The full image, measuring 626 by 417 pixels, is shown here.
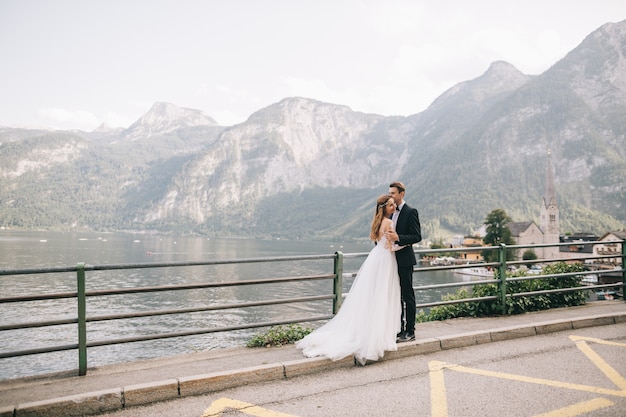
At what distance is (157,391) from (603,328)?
26.6 ft

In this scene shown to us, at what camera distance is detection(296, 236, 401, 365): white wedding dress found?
22.3ft

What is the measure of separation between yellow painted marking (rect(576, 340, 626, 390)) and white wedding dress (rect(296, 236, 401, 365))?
2845mm

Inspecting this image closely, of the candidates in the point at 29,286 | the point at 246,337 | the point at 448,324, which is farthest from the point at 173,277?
the point at 448,324

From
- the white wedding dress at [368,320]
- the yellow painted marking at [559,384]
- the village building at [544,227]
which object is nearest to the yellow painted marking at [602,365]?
the yellow painted marking at [559,384]

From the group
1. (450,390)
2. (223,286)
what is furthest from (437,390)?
(223,286)

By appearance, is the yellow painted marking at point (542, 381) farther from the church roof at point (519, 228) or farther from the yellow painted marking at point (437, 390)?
the church roof at point (519, 228)

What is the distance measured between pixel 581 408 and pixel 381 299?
2882mm

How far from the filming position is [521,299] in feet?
33.0

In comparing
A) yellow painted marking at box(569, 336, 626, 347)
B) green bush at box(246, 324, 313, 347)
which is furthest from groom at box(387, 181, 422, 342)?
yellow painted marking at box(569, 336, 626, 347)

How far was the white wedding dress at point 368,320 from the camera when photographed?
6805 millimetres

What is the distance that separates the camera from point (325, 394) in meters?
5.70

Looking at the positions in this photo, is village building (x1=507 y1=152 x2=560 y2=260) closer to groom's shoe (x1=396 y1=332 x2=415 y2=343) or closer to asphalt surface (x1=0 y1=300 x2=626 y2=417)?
asphalt surface (x1=0 y1=300 x2=626 y2=417)

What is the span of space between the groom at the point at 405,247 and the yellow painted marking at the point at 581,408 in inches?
106

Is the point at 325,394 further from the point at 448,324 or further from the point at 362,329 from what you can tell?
the point at 448,324
